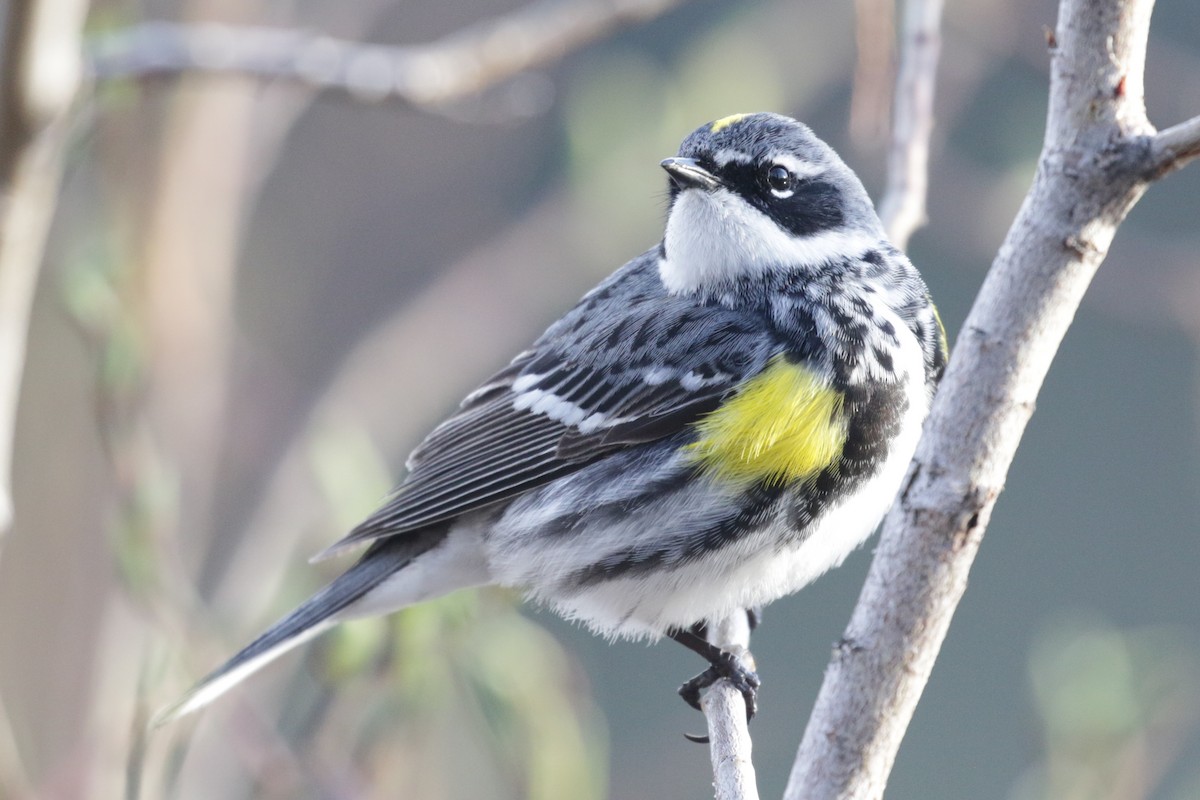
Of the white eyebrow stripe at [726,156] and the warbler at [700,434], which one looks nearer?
the warbler at [700,434]

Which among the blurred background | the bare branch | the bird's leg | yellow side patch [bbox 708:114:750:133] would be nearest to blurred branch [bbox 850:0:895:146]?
the blurred background

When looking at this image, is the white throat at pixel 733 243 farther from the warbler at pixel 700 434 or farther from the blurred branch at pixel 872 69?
the blurred branch at pixel 872 69

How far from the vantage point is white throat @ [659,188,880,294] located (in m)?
3.33

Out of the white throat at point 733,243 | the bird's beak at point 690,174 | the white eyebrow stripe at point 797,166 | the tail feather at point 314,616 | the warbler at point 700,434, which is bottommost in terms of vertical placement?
the tail feather at point 314,616

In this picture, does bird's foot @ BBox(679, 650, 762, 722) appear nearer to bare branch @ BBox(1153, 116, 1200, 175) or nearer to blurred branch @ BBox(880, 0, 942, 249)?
blurred branch @ BBox(880, 0, 942, 249)

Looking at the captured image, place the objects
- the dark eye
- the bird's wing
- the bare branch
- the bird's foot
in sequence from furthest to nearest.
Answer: the dark eye → the bird's wing → the bird's foot → the bare branch

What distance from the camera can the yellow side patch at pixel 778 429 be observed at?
9.71 feet

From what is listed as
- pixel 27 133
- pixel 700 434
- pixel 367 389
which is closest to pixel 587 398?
pixel 700 434

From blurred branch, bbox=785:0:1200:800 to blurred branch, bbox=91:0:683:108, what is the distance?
1630mm

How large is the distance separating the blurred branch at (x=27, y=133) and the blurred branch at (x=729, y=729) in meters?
1.34

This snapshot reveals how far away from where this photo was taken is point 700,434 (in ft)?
10.4

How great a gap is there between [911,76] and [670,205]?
85 cm

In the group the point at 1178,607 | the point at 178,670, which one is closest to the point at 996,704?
the point at 1178,607

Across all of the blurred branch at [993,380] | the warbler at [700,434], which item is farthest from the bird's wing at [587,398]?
the blurred branch at [993,380]
